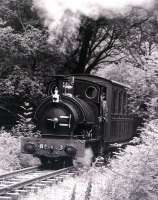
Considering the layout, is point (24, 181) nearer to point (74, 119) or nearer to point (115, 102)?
point (74, 119)

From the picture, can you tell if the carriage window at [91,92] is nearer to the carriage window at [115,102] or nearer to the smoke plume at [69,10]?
the carriage window at [115,102]

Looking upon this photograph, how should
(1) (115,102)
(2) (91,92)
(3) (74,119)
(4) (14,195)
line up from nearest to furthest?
(4) (14,195), (3) (74,119), (2) (91,92), (1) (115,102)

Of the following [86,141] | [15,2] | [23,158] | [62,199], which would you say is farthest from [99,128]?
[15,2]

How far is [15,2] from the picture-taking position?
19156mm

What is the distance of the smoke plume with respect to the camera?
16625 mm

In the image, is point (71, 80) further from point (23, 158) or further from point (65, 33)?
point (65, 33)

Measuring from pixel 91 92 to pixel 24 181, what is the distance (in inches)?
184

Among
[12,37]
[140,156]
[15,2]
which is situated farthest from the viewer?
[15,2]

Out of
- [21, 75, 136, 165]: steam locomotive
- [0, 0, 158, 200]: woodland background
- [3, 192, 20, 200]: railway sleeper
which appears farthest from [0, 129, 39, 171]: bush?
[3, 192, 20, 200]: railway sleeper

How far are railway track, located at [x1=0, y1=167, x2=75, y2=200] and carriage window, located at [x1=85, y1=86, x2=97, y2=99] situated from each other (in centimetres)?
219

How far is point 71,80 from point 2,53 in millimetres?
5164

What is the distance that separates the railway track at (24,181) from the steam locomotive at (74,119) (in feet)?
2.14

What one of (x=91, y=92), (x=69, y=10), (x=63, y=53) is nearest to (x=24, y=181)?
(x=91, y=92)

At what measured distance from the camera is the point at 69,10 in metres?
17.4
